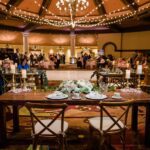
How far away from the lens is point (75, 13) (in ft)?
41.5

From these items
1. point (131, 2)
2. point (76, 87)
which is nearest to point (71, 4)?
point (131, 2)

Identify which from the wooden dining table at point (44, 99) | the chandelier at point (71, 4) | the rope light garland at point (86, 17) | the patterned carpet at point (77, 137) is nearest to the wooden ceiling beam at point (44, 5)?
the rope light garland at point (86, 17)

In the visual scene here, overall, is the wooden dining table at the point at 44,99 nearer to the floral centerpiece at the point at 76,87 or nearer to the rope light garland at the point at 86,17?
the floral centerpiece at the point at 76,87

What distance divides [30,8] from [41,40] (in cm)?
552

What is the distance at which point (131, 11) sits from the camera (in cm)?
1105

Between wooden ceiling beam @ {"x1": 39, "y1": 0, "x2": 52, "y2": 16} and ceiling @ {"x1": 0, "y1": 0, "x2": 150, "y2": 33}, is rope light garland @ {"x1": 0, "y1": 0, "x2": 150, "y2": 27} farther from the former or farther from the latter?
wooden ceiling beam @ {"x1": 39, "y1": 0, "x2": 52, "y2": 16}

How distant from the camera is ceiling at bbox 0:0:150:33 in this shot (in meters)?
10.2

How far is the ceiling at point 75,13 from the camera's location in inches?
403

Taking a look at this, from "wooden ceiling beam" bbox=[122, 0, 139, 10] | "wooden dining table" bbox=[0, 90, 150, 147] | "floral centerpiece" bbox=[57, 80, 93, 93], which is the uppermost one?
"wooden ceiling beam" bbox=[122, 0, 139, 10]

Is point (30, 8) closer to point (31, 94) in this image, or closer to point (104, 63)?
point (104, 63)

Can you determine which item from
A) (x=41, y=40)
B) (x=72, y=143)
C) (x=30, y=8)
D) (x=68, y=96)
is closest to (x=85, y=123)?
(x=72, y=143)

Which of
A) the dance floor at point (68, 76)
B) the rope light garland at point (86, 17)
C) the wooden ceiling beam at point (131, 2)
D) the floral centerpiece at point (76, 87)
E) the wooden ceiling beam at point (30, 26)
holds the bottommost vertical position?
the dance floor at point (68, 76)

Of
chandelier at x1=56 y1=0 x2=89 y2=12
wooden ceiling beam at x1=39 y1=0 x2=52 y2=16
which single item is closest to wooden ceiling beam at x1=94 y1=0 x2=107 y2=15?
chandelier at x1=56 y1=0 x2=89 y2=12

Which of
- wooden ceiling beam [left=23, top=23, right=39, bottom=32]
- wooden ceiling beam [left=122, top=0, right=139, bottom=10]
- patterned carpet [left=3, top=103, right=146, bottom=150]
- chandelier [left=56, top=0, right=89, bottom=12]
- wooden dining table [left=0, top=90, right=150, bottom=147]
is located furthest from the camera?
wooden ceiling beam [left=23, top=23, right=39, bottom=32]
